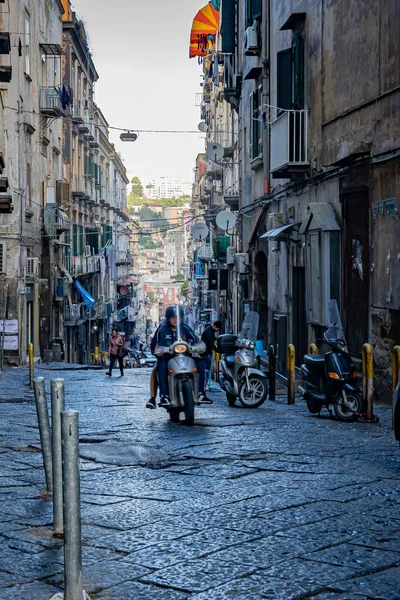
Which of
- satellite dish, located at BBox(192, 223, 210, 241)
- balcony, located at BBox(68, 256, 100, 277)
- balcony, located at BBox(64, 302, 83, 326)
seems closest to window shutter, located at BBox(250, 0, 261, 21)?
satellite dish, located at BBox(192, 223, 210, 241)

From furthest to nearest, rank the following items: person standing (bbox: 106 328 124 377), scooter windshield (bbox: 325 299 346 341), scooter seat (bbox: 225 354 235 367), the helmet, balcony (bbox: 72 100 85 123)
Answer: balcony (bbox: 72 100 85 123)
person standing (bbox: 106 328 124 377)
scooter seat (bbox: 225 354 235 367)
scooter windshield (bbox: 325 299 346 341)
the helmet

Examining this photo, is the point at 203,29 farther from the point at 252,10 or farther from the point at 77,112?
the point at 252,10

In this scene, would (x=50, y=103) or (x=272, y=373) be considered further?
(x=50, y=103)

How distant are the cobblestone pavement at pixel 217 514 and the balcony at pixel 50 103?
24998 millimetres

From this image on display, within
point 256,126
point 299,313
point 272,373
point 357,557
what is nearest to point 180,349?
point 272,373

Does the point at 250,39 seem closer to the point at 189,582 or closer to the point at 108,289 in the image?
the point at 189,582

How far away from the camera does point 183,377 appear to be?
11.4 m

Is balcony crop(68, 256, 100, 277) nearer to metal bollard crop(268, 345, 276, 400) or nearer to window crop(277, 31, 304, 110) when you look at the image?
window crop(277, 31, 304, 110)

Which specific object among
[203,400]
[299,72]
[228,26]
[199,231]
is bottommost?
[203,400]

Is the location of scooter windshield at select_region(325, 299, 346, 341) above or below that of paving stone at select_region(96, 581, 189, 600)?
above

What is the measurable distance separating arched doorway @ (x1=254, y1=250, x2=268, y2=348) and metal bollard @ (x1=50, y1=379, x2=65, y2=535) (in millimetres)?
19293

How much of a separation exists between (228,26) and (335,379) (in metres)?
22.2

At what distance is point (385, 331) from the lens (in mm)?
13383

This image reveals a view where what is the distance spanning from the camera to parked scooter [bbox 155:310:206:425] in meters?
11.2
